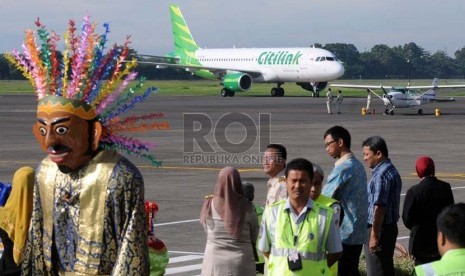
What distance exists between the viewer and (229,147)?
34188mm

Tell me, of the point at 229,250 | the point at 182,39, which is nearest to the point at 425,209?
the point at 229,250

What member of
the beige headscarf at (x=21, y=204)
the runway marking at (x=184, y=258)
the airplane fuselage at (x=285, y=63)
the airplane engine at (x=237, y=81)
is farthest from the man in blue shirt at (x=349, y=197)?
the airplane engine at (x=237, y=81)

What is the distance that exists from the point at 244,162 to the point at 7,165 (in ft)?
20.5

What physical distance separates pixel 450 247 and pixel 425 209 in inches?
189

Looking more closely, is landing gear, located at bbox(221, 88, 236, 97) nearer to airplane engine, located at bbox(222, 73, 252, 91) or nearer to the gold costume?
airplane engine, located at bbox(222, 73, 252, 91)

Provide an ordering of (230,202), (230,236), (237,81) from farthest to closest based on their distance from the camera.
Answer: (237,81) → (230,236) → (230,202)

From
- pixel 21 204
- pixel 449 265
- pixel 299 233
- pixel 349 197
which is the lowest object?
pixel 349 197

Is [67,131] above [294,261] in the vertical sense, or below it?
above

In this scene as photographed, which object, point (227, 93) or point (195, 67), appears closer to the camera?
point (227, 93)

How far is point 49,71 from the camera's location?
20.1 feet

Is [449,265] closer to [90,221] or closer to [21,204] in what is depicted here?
[90,221]

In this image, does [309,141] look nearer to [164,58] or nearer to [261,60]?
[261,60]

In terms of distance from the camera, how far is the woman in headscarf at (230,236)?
846 cm

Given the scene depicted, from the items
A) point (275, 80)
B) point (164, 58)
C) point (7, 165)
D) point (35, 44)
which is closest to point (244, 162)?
point (7, 165)
